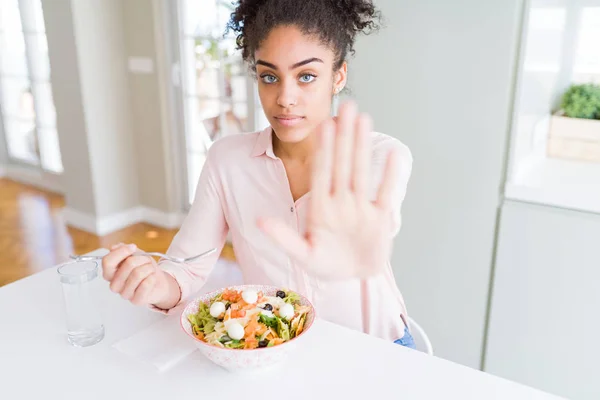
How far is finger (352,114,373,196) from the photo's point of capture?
750 mm

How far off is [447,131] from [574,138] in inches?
18.9

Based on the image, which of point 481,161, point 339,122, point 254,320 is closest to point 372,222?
point 339,122

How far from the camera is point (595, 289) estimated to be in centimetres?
167

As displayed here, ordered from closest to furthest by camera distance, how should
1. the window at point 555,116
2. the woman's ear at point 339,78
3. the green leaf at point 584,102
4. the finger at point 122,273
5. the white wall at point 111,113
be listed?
the finger at point 122,273, the woman's ear at point 339,78, the window at point 555,116, the green leaf at point 584,102, the white wall at point 111,113

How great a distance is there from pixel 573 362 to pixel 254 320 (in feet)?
4.38

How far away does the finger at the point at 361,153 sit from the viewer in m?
0.75

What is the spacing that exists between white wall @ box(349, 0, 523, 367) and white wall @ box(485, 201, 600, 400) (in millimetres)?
72

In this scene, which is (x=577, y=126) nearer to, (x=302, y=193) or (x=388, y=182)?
(x=302, y=193)

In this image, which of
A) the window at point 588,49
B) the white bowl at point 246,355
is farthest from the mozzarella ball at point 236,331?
the window at point 588,49

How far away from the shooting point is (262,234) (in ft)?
4.16

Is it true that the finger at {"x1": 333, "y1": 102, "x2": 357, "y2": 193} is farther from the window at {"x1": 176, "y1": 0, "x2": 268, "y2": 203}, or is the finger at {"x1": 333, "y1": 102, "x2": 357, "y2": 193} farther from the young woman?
the window at {"x1": 176, "y1": 0, "x2": 268, "y2": 203}

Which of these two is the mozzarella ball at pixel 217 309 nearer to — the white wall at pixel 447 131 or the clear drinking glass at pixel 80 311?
the clear drinking glass at pixel 80 311

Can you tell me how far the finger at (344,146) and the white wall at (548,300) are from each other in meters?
1.14

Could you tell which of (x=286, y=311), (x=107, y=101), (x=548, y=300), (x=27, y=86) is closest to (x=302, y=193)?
(x=286, y=311)
